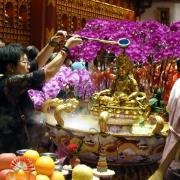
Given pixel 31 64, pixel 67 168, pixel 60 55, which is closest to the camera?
pixel 67 168

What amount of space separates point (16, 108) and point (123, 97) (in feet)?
2.18

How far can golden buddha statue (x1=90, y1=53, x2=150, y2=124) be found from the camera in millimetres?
2504

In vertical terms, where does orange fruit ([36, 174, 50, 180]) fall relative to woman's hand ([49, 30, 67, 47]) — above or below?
below

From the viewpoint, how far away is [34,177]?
4.69 ft

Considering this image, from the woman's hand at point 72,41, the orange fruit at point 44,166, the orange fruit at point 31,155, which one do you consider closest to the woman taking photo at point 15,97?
the woman's hand at point 72,41

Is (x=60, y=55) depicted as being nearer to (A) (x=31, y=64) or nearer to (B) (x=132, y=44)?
(A) (x=31, y=64)

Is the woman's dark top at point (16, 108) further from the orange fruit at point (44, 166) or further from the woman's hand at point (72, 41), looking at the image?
the orange fruit at point (44, 166)

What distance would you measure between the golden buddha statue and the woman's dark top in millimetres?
516

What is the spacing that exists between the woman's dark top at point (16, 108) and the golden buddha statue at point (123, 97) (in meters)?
0.52

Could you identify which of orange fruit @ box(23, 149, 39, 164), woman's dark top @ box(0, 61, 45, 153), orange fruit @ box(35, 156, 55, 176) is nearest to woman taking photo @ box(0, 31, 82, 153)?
woman's dark top @ box(0, 61, 45, 153)

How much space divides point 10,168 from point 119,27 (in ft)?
4.74

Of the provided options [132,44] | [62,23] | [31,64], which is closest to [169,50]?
[132,44]

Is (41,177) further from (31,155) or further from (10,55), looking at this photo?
(10,55)

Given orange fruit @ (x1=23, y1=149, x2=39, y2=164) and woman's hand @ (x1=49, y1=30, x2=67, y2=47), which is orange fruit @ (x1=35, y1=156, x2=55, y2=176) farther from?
woman's hand @ (x1=49, y1=30, x2=67, y2=47)
